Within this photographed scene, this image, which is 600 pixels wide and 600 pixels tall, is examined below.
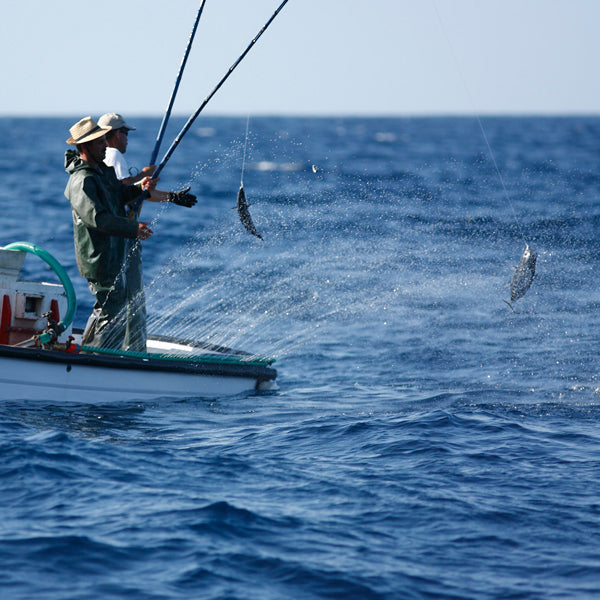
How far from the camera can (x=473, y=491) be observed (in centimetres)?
620

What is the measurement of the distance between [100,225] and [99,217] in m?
0.06

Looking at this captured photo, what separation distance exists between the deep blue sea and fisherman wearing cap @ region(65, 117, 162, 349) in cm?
74

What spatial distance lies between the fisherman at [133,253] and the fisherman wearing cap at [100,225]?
0.05 metres

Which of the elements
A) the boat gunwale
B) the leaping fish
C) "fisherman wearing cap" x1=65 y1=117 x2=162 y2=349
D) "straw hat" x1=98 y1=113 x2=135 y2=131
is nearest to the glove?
"fisherman wearing cap" x1=65 y1=117 x2=162 y2=349

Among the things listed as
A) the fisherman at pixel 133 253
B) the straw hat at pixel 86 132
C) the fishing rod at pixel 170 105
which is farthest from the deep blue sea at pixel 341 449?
the straw hat at pixel 86 132

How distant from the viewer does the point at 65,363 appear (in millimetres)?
7625

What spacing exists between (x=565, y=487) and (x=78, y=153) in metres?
4.69

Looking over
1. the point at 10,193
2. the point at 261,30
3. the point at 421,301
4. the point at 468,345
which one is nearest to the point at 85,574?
the point at 261,30

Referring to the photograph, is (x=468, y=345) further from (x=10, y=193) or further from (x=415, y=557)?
(x=10, y=193)

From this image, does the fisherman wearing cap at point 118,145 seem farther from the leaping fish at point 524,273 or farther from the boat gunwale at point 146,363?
the leaping fish at point 524,273

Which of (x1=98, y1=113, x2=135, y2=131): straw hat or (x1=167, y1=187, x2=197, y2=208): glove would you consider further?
(x1=167, y1=187, x2=197, y2=208): glove

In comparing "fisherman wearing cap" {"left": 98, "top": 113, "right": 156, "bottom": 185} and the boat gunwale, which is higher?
"fisherman wearing cap" {"left": 98, "top": 113, "right": 156, "bottom": 185}

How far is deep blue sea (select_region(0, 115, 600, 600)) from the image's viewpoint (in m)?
5.09

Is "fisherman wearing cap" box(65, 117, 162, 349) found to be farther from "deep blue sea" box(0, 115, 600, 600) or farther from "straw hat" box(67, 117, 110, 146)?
"deep blue sea" box(0, 115, 600, 600)
